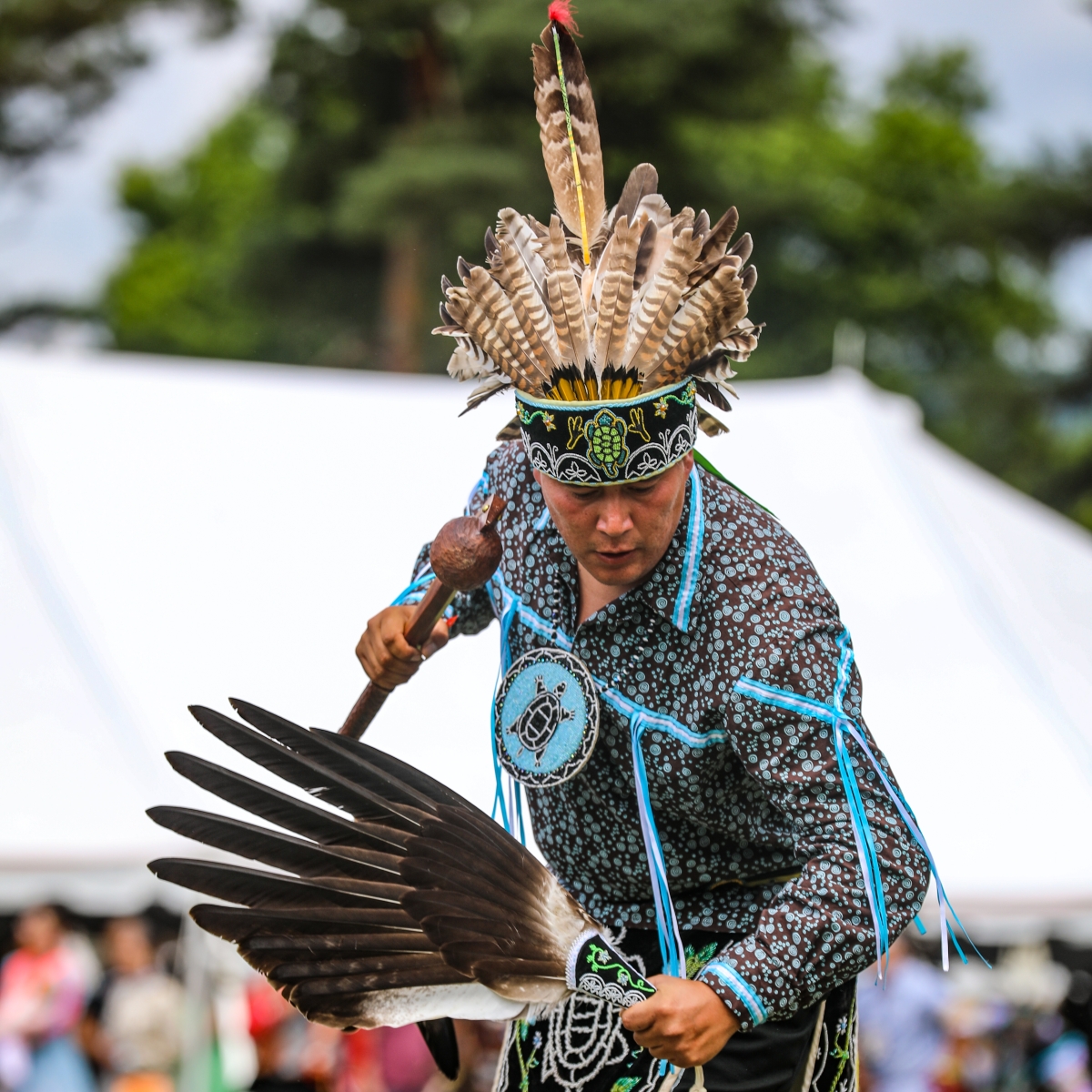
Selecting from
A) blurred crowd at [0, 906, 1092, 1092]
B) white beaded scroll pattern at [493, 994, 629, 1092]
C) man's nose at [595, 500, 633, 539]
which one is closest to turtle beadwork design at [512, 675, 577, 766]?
man's nose at [595, 500, 633, 539]

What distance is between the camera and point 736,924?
229 centimetres

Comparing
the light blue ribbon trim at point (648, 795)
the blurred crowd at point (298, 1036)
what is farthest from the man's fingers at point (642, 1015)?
the blurred crowd at point (298, 1036)

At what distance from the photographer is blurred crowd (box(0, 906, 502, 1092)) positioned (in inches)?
255

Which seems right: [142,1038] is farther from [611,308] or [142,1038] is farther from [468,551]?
[611,308]

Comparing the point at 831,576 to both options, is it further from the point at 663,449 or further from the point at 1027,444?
the point at 1027,444

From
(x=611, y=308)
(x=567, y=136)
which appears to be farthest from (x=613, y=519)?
(x=567, y=136)

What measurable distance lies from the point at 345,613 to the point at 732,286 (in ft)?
11.3

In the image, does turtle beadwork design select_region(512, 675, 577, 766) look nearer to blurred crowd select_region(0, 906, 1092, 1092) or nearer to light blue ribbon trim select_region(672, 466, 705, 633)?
light blue ribbon trim select_region(672, 466, 705, 633)

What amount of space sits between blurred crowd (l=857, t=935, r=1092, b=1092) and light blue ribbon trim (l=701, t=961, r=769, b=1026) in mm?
5286

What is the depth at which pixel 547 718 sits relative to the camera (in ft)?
7.33

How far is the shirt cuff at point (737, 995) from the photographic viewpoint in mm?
1904

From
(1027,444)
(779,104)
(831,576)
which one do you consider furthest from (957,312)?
(831,576)

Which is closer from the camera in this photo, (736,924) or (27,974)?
(736,924)

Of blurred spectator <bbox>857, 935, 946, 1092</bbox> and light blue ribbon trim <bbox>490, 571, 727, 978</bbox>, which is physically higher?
light blue ribbon trim <bbox>490, 571, 727, 978</bbox>
